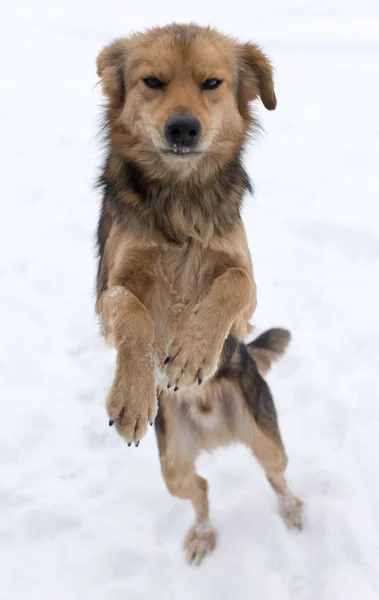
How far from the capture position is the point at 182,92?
2.37 metres

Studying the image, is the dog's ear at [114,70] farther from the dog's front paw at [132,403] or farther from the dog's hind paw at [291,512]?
the dog's hind paw at [291,512]

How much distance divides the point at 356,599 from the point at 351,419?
1027 millimetres

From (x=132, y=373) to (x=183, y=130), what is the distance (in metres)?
0.99

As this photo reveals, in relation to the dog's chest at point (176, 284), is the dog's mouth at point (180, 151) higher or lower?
higher

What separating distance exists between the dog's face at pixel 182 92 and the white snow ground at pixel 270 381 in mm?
455

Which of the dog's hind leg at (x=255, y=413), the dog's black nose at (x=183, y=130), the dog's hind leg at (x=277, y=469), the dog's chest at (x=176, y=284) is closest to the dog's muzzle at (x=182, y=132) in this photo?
the dog's black nose at (x=183, y=130)

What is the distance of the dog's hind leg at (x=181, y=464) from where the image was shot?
2863mm

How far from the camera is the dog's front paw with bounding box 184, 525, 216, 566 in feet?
9.77

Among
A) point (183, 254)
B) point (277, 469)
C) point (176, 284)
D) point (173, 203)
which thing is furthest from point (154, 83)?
point (277, 469)

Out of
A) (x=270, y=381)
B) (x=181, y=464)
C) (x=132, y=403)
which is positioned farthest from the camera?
(x=270, y=381)

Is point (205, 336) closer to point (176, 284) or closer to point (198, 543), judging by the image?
point (176, 284)

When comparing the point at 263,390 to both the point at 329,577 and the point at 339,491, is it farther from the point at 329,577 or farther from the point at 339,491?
the point at 329,577

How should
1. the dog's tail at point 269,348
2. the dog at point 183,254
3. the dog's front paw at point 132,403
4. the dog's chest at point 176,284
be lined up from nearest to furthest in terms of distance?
the dog's front paw at point 132,403 < the dog at point 183,254 < the dog's chest at point 176,284 < the dog's tail at point 269,348

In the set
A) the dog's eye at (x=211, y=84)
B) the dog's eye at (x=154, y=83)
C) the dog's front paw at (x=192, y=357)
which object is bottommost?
the dog's front paw at (x=192, y=357)
